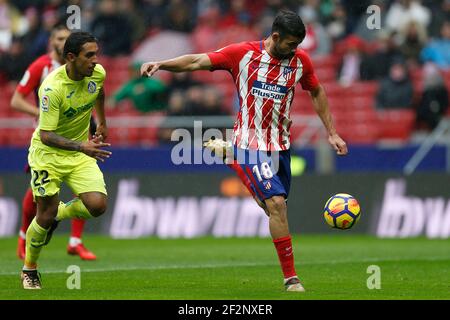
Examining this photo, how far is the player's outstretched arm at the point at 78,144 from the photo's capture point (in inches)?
392

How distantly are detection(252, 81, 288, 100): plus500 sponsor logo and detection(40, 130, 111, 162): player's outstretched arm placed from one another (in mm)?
1577

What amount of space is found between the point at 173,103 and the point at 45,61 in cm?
700

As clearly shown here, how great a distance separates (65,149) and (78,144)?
282mm

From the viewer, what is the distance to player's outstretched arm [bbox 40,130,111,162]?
32.7 ft

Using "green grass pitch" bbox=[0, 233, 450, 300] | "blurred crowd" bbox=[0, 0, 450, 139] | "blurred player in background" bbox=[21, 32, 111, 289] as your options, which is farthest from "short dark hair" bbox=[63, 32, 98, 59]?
"blurred crowd" bbox=[0, 0, 450, 139]

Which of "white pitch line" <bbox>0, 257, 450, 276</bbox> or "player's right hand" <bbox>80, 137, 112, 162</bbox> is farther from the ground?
"player's right hand" <bbox>80, 137, 112, 162</bbox>

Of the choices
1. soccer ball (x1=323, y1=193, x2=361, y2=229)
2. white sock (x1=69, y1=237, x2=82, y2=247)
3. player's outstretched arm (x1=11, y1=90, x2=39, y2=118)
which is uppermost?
player's outstretched arm (x1=11, y1=90, x2=39, y2=118)

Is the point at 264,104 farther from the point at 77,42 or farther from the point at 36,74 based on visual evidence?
the point at 36,74

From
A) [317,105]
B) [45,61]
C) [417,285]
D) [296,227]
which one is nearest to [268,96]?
[317,105]

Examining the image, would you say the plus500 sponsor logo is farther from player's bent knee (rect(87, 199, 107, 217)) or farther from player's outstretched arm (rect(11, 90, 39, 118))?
player's outstretched arm (rect(11, 90, 39, 118))

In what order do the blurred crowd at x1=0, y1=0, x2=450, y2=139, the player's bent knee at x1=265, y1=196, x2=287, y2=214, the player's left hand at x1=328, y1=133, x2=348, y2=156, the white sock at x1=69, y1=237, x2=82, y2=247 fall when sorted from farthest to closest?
the blurred crowd at x1=0, y1=0, x2=450, y2=139, the white sock at x1=69, y1=237, x2=82, y2=247, the player's left hand at x1=328, y1=133, x2=348, y2=156, the player's bent knee at x1=265, y1=196, x2=287, y2=214

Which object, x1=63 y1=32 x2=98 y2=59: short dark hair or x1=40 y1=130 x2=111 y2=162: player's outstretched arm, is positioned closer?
x1=40 y1=130 x2=111 y2=162: player's outstretched arm

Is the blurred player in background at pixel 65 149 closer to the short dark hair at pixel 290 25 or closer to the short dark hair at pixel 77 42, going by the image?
the short dark hair at pixel 77 42

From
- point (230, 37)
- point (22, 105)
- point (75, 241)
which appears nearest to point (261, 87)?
point (22, 105)
